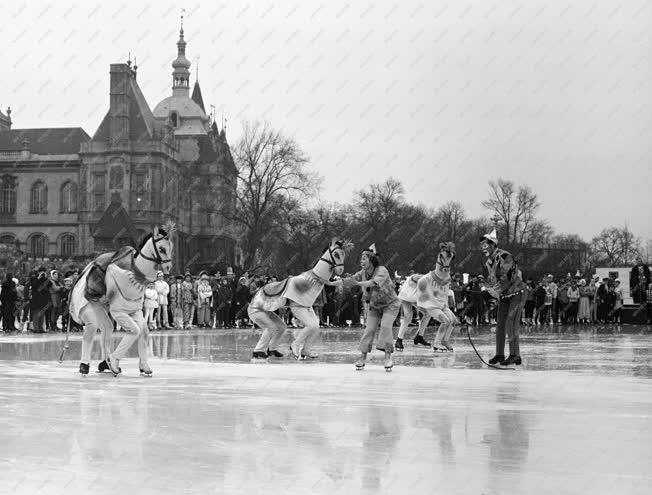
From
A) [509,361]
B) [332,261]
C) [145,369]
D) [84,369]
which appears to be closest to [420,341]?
[332,261]

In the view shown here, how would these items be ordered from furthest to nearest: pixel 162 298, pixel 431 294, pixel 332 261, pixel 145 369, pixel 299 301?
1. pixel 162 298
2. pixel 431 294
3. pixel 299 301
4. pixel 332 261
5. pixel 145 369

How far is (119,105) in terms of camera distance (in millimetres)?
103938

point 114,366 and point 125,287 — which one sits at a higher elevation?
point 125,287

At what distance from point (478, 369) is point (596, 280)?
81.8ft

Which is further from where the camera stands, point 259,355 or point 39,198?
point 39,198

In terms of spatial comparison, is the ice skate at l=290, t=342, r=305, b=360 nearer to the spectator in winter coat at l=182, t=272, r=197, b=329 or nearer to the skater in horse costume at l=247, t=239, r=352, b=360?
the skater in horse costume at l=247, t=239, r=352, b=360

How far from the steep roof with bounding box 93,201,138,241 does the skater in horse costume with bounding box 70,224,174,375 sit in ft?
212

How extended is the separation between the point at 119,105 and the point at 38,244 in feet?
60.3

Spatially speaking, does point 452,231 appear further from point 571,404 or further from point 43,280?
point 571,404

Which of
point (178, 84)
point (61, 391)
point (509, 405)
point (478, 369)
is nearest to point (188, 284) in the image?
point (478, 369)

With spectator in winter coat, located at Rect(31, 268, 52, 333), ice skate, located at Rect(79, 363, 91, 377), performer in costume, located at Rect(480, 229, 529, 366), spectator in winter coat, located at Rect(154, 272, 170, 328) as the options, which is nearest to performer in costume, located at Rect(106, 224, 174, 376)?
ice skate, located at Rect(79, 363, 91, 377)

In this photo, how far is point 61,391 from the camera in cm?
1127

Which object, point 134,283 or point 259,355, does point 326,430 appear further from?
point 259,355

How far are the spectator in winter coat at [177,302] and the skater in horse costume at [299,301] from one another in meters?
16.5
